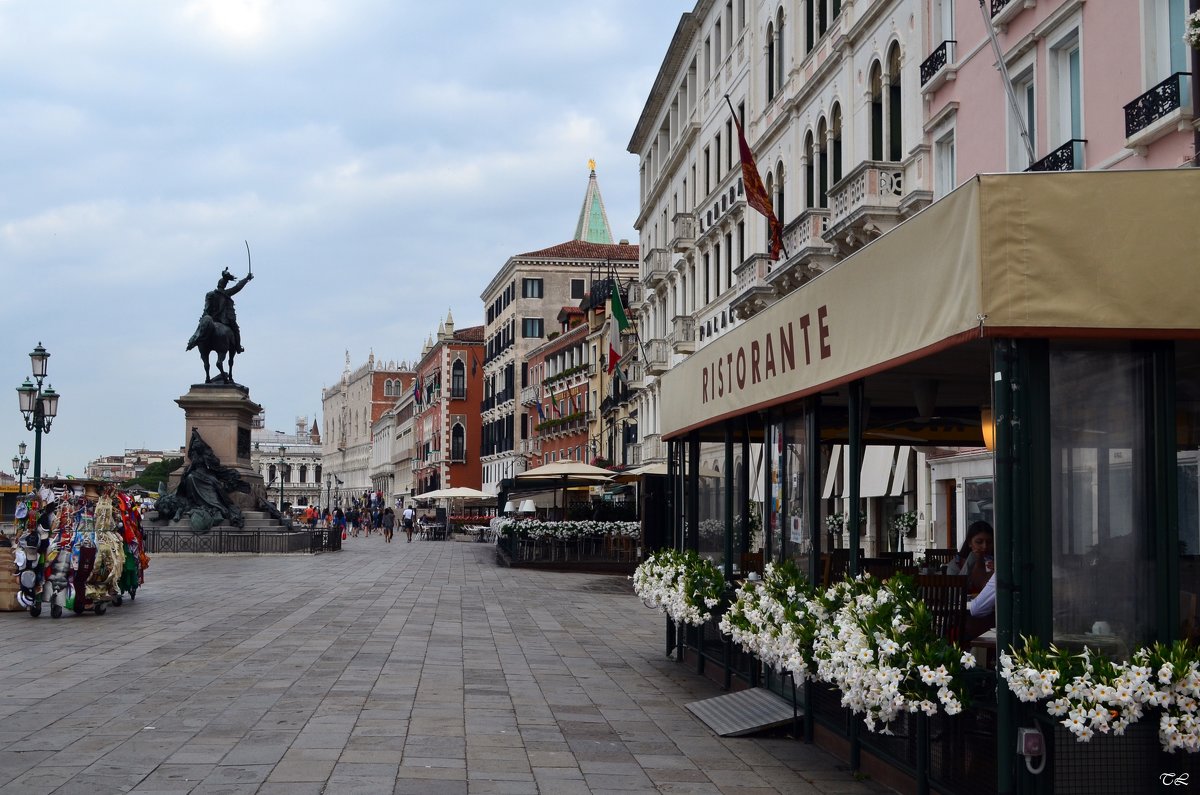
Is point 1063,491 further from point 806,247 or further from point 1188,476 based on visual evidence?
point 806,247

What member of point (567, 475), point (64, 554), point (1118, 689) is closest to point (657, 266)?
point (567, 475)

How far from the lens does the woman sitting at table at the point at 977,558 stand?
8.51m

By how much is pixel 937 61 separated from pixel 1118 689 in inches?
831

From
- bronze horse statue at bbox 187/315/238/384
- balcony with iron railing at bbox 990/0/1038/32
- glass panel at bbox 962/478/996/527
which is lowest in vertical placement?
glass panel at bbox 962/478/996/527

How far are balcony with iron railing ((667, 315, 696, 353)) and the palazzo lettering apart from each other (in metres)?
33.7

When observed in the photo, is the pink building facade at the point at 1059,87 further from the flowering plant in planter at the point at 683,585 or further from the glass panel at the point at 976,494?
the flowering plant in planter at the point at 683,585

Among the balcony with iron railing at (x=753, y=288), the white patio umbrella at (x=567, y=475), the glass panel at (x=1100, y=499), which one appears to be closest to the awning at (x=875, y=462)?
the glass panel at (x=1100, y=499)

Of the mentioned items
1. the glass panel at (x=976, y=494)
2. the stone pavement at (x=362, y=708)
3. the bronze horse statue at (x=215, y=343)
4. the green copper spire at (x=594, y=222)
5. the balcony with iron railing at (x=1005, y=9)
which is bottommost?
the stone pavement at (x=362, y=708)

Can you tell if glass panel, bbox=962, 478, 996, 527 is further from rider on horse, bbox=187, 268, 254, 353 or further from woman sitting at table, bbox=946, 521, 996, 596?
rider on horse, bbox=187, 268, 254, 353

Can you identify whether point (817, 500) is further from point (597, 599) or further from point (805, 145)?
point (805, 145)

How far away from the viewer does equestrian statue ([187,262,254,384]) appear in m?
42.4

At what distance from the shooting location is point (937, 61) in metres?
24.9

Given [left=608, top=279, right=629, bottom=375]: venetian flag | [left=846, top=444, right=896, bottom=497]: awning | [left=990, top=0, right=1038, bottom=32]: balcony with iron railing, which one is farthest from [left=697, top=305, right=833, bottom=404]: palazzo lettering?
[left=608, top=279, right=629, bottom=375]: venetian flag

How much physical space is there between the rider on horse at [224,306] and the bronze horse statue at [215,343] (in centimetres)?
10
